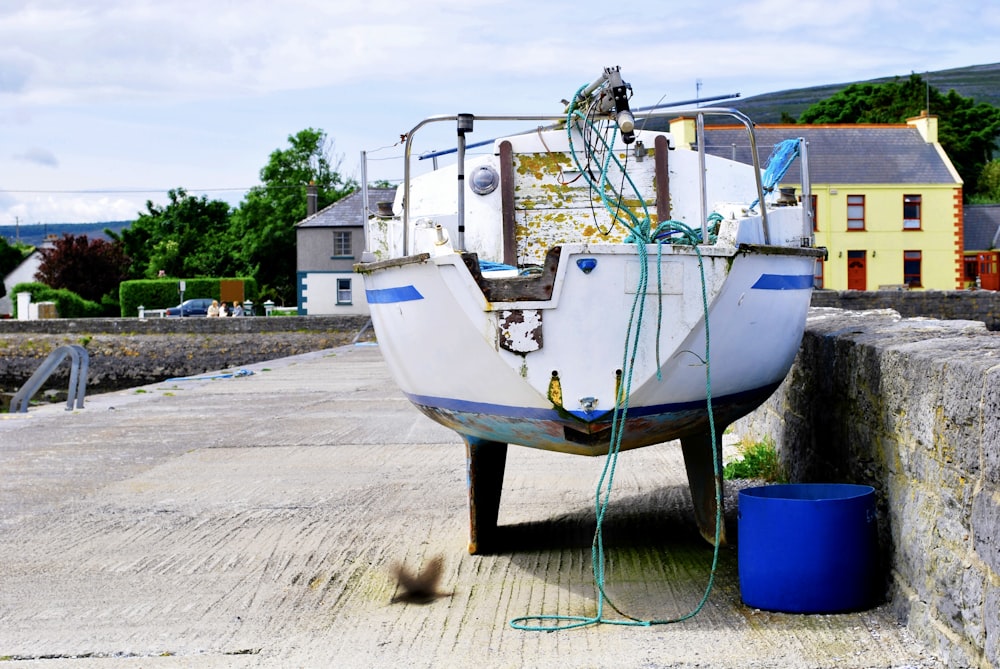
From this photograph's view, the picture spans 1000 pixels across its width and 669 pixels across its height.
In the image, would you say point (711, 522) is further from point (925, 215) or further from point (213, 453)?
point (925, 215)

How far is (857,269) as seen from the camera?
167 feet

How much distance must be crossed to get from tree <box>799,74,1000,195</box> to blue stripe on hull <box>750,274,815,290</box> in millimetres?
72673

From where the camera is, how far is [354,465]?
8977 mm

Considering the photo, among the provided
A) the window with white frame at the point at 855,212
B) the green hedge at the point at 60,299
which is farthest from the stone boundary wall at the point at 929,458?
the green hedge at the point at 60,299

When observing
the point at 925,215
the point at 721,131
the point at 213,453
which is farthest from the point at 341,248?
the point at 213,453

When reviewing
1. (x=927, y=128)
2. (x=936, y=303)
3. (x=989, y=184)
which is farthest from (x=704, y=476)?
(x=989, y=184)

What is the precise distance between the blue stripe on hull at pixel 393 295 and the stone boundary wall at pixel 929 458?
1994 millimetres

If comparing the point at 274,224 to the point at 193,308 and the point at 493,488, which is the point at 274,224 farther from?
the point at 493,488

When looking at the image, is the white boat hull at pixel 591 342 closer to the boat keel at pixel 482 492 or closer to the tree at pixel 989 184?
the boat keel at pixel 482 492

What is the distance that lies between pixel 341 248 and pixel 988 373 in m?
52.3

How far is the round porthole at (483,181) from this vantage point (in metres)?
6.45

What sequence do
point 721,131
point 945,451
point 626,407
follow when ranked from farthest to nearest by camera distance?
point 721,131
point 626,407
point 945,451

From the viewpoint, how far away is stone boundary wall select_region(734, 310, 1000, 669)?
3600 millimetres

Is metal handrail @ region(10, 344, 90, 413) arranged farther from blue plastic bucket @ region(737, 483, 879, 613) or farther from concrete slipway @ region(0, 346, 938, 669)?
blue plastic bucket @ region(737, 483, 879, 613)
